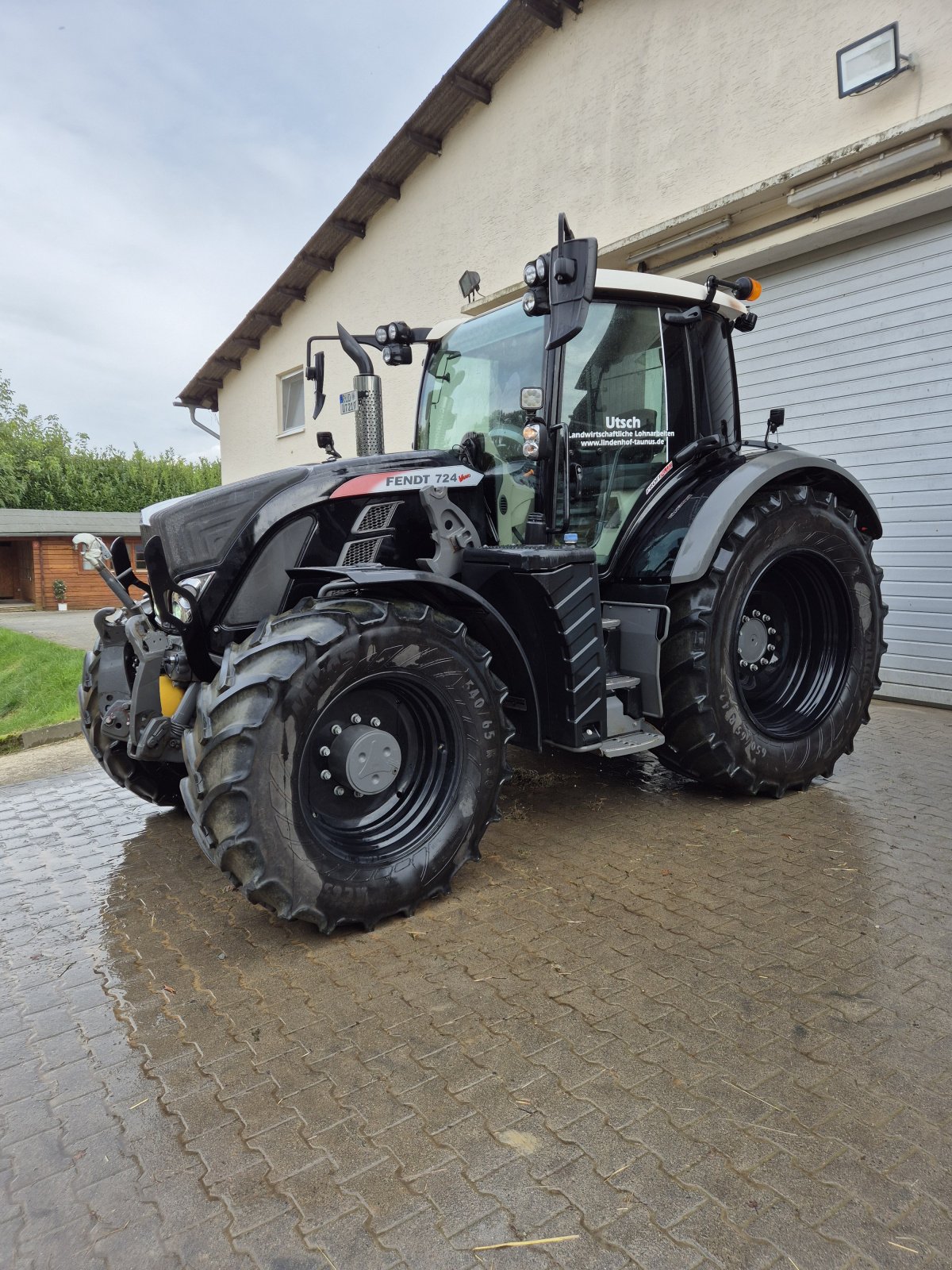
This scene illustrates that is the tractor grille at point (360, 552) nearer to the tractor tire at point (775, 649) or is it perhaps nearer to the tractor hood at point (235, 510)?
the tractor hood at point (235, 510)

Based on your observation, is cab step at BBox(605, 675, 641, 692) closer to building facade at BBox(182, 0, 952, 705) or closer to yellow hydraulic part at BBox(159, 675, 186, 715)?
yellow hydraulic part at BBox(159, 675, 186, 715)

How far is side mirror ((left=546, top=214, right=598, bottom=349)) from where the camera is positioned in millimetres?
3039

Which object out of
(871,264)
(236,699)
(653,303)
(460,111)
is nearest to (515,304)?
(653,303)

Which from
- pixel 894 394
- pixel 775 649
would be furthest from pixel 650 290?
pixel 894 394

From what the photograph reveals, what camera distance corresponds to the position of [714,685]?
3.81 m

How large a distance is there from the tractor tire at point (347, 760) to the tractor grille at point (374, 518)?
0.59 m

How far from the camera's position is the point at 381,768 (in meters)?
3.01

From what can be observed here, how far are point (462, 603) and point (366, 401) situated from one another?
135 centimetres

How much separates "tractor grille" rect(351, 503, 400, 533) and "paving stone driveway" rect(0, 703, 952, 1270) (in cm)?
144

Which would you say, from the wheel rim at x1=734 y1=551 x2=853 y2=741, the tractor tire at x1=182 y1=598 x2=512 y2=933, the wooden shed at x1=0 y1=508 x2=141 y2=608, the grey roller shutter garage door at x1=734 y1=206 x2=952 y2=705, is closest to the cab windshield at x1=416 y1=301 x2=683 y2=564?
the wheel rim at x1=734 y1=551 x2=853 y2=741

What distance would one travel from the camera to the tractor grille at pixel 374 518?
3.44 metres

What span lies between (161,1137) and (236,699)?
118 cm

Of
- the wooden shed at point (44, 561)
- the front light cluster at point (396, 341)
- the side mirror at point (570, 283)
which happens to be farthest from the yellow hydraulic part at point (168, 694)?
the wooden shed at point (44, 561)

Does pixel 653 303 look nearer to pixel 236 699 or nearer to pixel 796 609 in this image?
pixel 796 609
